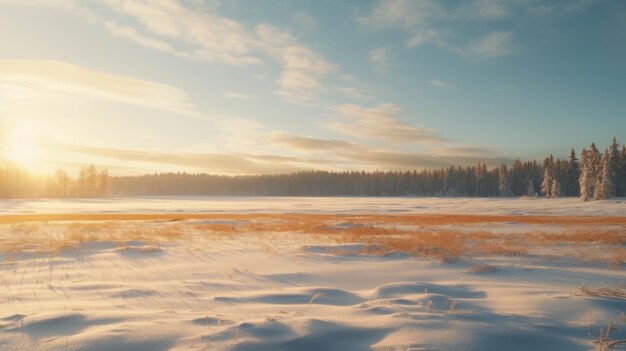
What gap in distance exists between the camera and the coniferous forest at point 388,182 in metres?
68.9

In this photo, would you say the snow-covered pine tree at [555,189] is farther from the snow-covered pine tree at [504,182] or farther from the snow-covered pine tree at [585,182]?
the snow-covered pine tree at [504,182]

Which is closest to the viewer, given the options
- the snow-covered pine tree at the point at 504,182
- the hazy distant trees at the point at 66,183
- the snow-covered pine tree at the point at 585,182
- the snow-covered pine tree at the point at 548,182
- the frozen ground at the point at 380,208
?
the frozen ground at the point at 380,208

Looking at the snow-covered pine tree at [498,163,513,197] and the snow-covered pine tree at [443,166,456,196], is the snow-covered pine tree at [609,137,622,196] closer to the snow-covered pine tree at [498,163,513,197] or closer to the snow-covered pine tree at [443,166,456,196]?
the snow-covered pine tree at [498,163,513,197]

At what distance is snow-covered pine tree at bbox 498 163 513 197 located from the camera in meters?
94.2

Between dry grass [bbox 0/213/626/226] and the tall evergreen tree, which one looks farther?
the tall evergreen tree

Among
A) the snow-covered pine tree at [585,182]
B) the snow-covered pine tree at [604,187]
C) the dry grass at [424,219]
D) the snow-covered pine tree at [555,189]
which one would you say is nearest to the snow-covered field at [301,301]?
the dry grass at [424,219]

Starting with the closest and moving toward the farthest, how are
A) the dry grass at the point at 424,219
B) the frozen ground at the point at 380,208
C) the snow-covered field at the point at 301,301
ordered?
the snow-covered field at the point at 301,301 < the dry grass at the point at 424,219 < the frozen ground at the point at 380,208

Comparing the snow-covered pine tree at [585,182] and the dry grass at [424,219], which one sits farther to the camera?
the snow-covered pine tree at [585,182]

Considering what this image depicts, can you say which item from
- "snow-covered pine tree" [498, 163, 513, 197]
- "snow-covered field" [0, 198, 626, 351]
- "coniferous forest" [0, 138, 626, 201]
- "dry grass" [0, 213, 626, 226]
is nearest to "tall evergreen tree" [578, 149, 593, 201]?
"coniferous forest" [0, 138, 626, 201]

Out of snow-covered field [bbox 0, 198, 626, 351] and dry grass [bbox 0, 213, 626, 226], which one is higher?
snow-covered field [bbox 0, 198, 626, 351]

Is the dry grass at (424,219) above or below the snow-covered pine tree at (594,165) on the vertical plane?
below

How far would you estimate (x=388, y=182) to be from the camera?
127 metres

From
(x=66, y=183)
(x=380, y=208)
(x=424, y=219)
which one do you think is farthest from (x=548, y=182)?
(x=66, y=183)

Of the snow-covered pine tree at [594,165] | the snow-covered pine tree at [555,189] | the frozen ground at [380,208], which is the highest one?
the snow-covered pine tree at [594,165]
